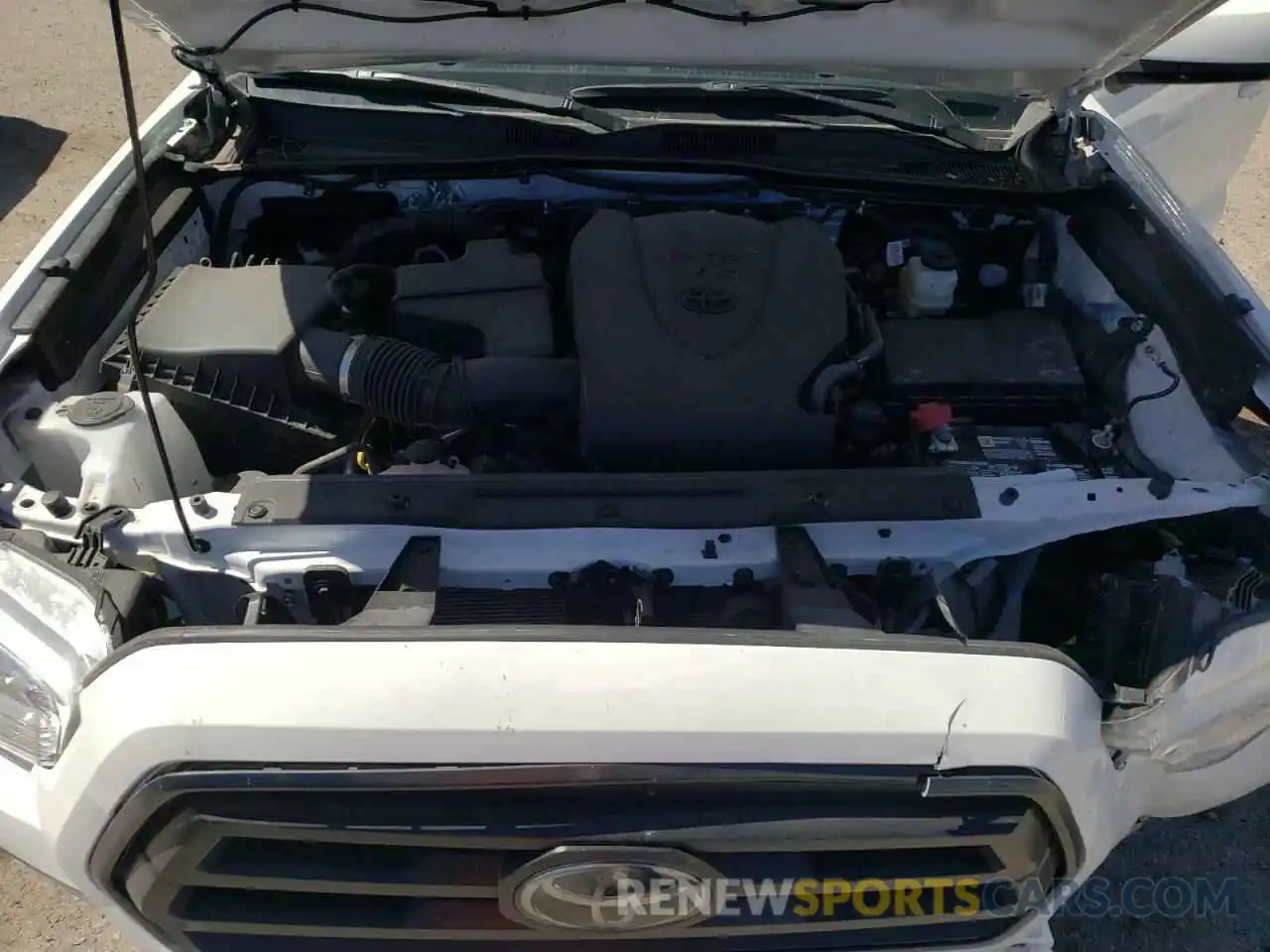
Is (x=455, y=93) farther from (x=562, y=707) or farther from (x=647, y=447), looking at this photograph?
(x=562, y=707)

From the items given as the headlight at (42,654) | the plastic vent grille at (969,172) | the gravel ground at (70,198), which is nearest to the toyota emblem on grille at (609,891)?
the headlight at (42,654)

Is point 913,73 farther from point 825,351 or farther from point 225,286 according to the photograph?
point 225,286

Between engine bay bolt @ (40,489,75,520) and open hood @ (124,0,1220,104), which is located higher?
open hood @ (124,0,1220,104)

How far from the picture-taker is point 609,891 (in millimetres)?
1432

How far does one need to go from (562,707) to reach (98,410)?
1.04 metres

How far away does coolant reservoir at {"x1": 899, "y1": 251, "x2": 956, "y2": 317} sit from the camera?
2279 millimetres

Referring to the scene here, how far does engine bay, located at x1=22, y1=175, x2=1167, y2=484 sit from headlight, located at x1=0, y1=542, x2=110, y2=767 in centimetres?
21

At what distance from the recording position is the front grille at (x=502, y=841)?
1.35m

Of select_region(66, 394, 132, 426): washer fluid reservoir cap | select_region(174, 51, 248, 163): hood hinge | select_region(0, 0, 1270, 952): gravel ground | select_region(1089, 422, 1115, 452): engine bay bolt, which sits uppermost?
select_region(174, 51, 248, 163): hood hinge

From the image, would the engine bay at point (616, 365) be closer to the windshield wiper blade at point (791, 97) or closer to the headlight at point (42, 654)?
the headlight at point (42, 654)

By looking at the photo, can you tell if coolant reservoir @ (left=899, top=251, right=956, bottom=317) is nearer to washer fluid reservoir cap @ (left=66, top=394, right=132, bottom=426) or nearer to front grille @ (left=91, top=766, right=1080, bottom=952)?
front grille @ (left=91, top=766, right=1080, bottom=952)

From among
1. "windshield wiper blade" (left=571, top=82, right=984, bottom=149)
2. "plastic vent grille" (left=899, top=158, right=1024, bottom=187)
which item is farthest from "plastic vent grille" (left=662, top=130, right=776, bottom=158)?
"plastic vent grille" (left=899, top=158, right=1024, bottom=187)

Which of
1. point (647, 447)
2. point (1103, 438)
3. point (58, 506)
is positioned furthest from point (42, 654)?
point (1103, 438)

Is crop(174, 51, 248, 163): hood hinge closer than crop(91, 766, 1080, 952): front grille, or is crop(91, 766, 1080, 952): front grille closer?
crop(91, 766, 1080, 952): front grille
